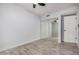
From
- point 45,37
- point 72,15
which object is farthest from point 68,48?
point 72,15

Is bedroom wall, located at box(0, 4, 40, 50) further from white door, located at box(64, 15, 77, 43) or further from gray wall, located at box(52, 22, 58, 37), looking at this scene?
white door, located at box(64, 15, 77, 43)

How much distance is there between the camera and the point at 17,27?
104 inches

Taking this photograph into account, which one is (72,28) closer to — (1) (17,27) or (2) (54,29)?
(2) (54,29)

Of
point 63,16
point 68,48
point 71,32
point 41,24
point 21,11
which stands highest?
point 21,11

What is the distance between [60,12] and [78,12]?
55 centimetres

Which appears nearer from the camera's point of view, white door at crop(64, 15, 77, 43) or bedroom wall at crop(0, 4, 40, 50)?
→ white door at crop(64, 15, 77, 43)

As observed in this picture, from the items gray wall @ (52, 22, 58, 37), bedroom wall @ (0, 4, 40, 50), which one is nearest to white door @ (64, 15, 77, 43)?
gray wall @ (52, 22, 58, 37)

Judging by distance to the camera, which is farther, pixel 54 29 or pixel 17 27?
pixel 17 27

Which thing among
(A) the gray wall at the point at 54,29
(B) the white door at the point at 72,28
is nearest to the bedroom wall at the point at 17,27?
(A) the gray wall at the point at 54,29

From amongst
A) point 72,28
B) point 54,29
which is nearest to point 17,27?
point 54,29

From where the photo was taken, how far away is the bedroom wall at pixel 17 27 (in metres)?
2.43

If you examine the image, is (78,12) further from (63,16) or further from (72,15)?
(63,16)

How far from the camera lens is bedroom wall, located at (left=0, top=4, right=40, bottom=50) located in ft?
7.98

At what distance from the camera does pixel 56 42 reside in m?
2.45
